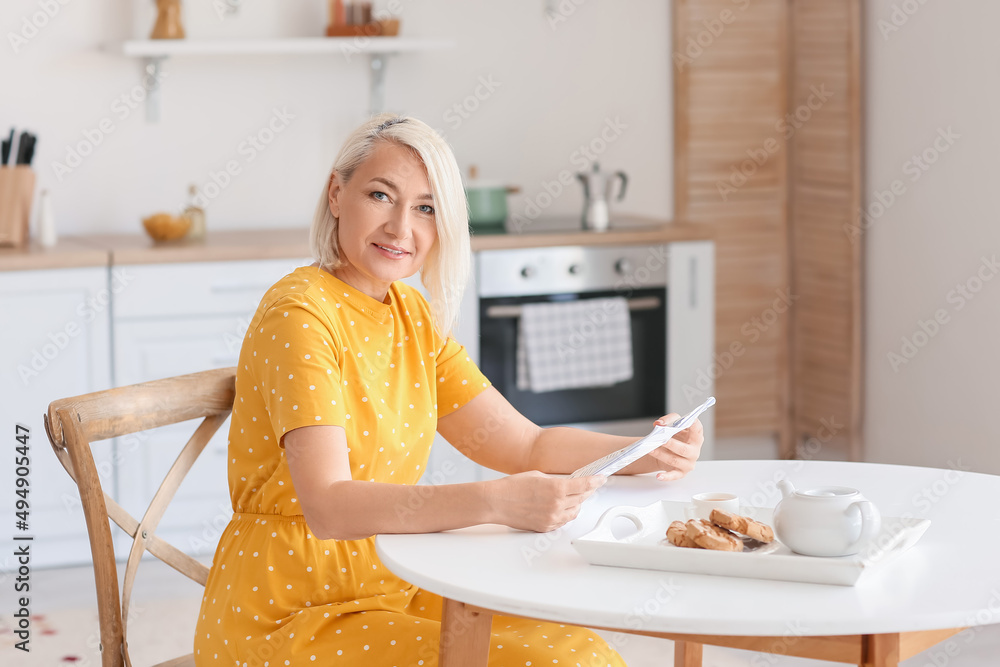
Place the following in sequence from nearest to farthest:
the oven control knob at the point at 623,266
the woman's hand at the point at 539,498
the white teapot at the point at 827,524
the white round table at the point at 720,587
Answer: the white round table at the point at 720,587 < the white teapot at the point at 827,524 < the woman's hand at the point at 539,498 < the oven control knob at the point at 623,266

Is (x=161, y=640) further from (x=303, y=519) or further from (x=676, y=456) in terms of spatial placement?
(x=676, y=456)

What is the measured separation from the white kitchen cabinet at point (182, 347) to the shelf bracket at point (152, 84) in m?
0.70

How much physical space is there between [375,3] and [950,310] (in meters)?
2.05

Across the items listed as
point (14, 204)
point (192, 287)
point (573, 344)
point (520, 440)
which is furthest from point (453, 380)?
point (14, 204)

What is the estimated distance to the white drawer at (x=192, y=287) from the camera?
10.7ft

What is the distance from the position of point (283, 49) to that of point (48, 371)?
1159mm

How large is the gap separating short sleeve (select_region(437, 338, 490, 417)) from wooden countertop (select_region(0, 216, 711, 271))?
160 centimetres

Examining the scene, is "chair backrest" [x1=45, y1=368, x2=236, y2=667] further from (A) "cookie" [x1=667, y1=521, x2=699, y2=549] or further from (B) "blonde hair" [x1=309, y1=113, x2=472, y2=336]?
(A) "cookie" [x1=667, y1=521, x2=699, y2=549]

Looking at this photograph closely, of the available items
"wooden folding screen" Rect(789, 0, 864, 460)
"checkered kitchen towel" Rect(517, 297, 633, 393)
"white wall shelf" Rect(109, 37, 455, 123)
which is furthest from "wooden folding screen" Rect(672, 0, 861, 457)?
"white wall shelf" Rect(109, 37, 455, 123)

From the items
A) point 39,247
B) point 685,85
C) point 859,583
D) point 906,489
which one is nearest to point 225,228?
point 39,247

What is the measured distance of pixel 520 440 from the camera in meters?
1.82

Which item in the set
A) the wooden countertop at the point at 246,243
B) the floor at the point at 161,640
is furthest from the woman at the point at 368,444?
the wooden countertop at the point at 246,243

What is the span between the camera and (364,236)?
1694 mm

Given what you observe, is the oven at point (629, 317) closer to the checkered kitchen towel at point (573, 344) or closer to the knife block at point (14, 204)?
the checkered kitchen towel at point (573, 344)
